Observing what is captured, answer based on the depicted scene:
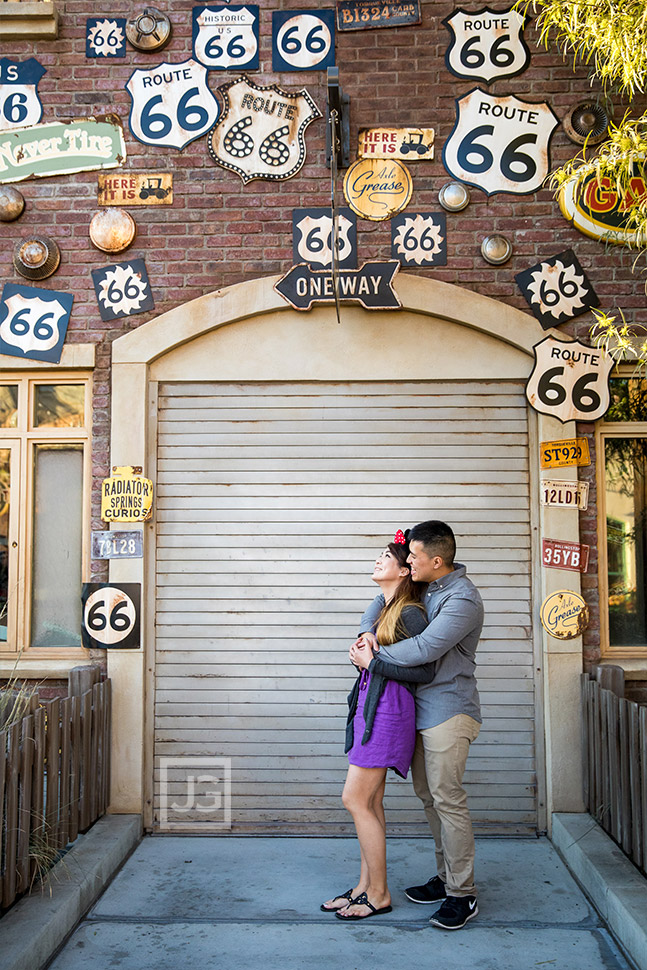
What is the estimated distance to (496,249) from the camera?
583 centimetres

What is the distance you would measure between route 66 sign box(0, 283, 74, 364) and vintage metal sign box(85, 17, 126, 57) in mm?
1765

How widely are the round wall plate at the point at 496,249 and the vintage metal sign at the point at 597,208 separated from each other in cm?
48

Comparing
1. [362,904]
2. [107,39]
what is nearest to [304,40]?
[107,39]

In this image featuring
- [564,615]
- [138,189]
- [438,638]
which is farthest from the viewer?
[138,189]

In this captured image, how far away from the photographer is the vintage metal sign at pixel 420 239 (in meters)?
5.89

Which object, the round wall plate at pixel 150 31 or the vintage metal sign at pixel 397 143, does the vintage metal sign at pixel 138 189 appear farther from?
the vintage metal sign at pixel 397 143

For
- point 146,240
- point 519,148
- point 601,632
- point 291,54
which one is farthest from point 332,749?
point 291,54

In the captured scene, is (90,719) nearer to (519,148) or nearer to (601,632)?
(601,632)

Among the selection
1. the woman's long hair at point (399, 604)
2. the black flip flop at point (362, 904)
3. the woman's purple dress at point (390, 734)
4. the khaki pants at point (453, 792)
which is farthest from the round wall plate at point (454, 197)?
the black flip flop at point (362, 904)

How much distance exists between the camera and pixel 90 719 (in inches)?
203

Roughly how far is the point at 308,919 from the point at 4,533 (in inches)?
133

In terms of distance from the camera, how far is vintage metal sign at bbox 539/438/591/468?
5.73m

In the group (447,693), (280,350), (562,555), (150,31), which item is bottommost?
(447,693)

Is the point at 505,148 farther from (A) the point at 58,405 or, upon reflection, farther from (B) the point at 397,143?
(A) the point at 58,405
